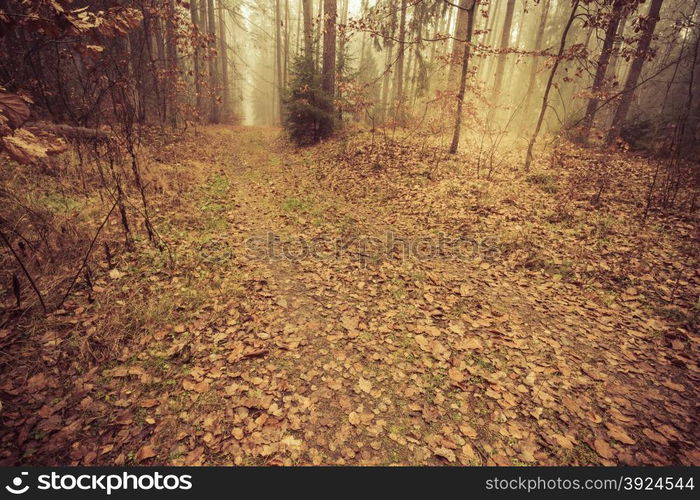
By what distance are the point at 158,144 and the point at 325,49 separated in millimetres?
7701

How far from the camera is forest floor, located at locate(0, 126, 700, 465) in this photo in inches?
A: 113

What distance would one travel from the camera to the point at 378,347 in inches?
158

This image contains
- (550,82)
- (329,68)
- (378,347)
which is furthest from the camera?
(329,68)

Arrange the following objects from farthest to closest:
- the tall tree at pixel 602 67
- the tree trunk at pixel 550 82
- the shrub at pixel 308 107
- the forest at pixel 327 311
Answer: the shrub at pixel 308 107
the tall tree at pixel 602 67
the tree trunk at pixel 550 82
the forest at pixel 327 311

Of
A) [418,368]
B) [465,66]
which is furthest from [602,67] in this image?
[418,368]

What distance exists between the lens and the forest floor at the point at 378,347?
2.88 meters

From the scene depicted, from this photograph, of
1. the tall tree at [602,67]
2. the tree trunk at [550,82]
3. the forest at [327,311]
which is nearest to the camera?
the forest at [327,311]

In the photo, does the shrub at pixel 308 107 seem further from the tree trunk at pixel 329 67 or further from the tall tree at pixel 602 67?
the tall tree at pixel 602 67

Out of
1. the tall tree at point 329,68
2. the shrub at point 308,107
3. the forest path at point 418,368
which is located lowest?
the forest path at point 418,368

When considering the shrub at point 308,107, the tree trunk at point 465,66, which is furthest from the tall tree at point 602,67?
the shrub at point 308,107

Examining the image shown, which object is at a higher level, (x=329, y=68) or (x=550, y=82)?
(x=329, y=68)

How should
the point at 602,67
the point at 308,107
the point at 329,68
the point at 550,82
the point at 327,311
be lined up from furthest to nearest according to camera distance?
the point at 329,68, the point at 308,107, the point at 602,67, the point at 550,82, the point at 327,311

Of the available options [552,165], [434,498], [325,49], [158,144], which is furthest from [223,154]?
[434,498]

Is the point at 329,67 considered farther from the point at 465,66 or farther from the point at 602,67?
the point at 602,67
